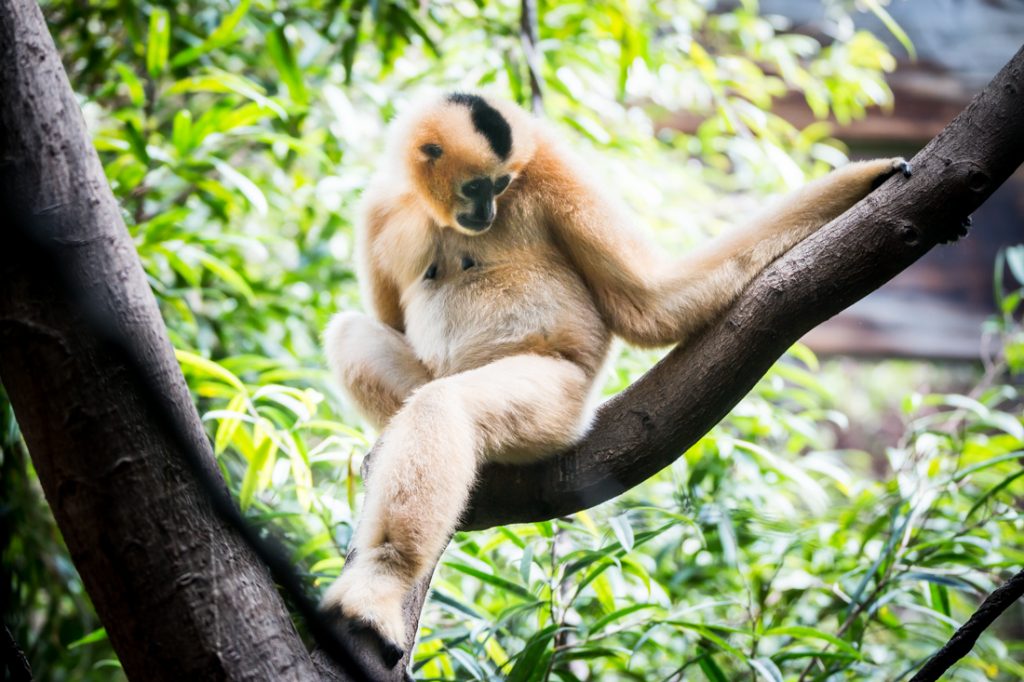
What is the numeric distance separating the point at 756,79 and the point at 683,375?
3021 millimetres

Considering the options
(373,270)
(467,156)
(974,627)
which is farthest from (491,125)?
(974,627)

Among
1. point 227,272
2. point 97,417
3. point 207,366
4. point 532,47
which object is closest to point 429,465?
point 97,417

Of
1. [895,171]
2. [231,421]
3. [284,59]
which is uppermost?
[284,59]

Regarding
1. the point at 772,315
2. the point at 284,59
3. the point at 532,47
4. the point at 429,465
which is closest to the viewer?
the point at 429,465

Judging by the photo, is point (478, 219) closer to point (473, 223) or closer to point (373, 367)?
point (473, 223)

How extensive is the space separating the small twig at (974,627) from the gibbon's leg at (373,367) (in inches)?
58.6

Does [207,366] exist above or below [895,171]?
below

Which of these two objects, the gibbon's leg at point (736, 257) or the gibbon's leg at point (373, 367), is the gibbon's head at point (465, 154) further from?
the gibbon's leg at point (736, 257)

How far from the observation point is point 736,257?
2064 mm

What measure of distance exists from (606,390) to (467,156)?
1.34m

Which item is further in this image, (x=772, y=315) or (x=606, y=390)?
(x=606, y=390)

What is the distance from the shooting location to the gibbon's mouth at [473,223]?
232 cm

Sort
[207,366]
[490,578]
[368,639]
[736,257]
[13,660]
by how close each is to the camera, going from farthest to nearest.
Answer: [207,366]
[490,578]
[736,257]
[368,639]
[13,660]

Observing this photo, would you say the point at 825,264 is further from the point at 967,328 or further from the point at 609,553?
the point at 967,328
